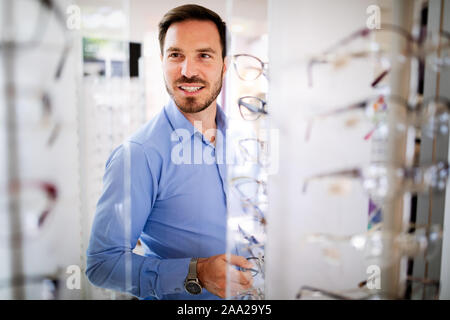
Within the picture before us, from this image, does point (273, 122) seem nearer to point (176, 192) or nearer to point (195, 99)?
point (195, 99)

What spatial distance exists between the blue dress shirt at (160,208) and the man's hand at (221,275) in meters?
0.03

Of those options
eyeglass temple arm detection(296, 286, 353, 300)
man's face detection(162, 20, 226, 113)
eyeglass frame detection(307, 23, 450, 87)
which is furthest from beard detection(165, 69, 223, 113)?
eyeglass temple arm detection(296, 286, 353, 300)

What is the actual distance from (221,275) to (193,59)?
69 cm

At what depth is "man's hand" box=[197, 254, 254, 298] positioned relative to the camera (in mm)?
863

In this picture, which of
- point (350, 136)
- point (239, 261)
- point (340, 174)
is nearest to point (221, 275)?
point (239, 261)

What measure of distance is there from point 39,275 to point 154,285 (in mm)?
376

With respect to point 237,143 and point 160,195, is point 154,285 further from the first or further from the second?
point 237,143

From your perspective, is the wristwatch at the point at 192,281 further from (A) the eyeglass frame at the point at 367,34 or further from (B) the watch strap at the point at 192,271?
(A) the eyeglass frame at the point at 367,34

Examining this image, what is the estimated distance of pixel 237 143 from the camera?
85 cm

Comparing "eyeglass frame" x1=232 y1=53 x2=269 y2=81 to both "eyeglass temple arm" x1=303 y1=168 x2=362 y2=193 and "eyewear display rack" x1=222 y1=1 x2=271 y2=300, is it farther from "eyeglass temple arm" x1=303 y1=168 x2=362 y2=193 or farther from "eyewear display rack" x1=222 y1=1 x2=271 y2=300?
"eyeglass temple arm" x1=303 y1=168 x2=362 y2=193

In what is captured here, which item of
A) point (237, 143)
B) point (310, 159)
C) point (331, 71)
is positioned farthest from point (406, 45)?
point (237, 143)

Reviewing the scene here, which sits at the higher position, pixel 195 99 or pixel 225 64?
pixel 225 64

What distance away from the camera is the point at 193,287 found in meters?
0.88

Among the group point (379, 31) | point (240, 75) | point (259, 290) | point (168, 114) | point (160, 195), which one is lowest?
point (259, 290)
